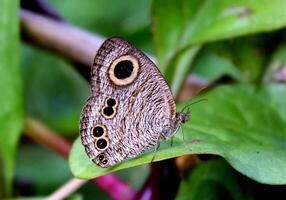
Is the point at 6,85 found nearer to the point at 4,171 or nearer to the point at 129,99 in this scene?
the point at 4,171

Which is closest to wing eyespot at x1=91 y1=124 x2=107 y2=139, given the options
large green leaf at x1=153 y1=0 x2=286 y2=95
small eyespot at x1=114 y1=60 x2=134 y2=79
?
small eyespot at x1=114 y1=60 x2=134 y2=79

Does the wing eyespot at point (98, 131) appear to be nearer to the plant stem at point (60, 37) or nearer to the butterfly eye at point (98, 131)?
the butterfly eye at point (98, 131)

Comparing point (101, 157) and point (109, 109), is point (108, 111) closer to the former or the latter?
point (109, 109)

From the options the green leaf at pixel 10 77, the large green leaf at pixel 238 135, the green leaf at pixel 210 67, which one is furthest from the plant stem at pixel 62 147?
the green leaf at pixel 210 67

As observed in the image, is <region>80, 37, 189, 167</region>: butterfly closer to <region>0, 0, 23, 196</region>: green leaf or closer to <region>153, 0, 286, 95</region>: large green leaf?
<region>153, 0, 286, 95</region>: large green leaf

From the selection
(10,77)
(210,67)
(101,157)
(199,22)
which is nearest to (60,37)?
(10,77)

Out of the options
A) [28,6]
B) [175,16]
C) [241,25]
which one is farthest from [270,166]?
[28,6]
